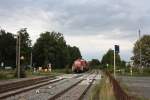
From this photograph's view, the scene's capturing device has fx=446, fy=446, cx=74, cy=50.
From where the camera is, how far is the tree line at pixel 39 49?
156675mm

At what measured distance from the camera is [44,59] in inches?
6772

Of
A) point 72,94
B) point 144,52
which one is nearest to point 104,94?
point 72,94

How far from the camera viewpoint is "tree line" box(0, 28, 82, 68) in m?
157

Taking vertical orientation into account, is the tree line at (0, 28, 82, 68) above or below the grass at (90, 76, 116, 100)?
above

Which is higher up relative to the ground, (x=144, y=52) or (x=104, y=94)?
(x=144, y=52)

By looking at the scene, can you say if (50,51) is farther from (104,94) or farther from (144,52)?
(104,94)

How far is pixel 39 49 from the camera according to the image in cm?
17900

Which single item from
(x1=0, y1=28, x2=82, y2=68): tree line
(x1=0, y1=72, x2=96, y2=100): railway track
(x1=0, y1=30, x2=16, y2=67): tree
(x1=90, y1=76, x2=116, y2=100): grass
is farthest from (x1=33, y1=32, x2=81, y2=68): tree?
(x1=90, y1=76, x2=116, y2=100): grass

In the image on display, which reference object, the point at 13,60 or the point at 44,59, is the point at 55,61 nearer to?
the point at 44,59

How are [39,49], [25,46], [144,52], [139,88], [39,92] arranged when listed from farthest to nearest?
[39,49] < [144,52] < [25,46] < [139,88] < [39,92]

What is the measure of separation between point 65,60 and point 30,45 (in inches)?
614

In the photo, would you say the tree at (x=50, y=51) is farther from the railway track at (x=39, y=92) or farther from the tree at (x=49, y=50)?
the railway track at (x=39, y=92)

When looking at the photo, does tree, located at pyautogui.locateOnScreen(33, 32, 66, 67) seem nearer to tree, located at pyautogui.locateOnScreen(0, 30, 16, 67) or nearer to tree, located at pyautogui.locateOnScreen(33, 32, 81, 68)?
tree, located at pyautogui.locateOnScreen(33, 32, 81, 68)

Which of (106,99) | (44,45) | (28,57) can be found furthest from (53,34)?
(106,99)
